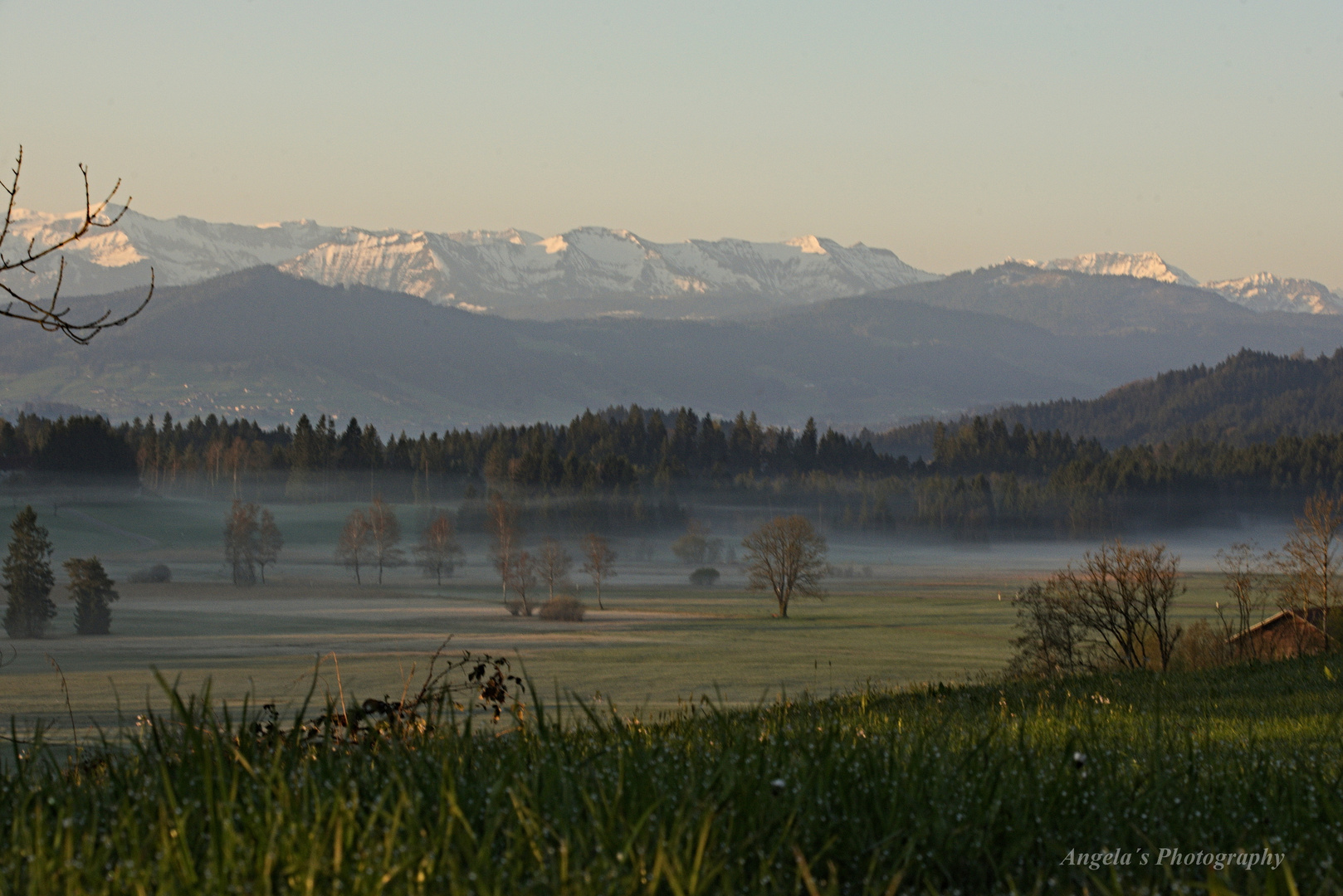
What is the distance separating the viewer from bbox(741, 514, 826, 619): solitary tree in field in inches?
6929

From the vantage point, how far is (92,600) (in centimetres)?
17725

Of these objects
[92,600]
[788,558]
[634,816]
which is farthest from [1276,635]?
[92,600]

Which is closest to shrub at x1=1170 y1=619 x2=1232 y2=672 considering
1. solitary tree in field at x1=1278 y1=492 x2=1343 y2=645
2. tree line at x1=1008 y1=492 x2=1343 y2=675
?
tree line at x1=1008 y1=492 x2=1343 y2=675

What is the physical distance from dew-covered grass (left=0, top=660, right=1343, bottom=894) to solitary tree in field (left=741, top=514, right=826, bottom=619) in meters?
170

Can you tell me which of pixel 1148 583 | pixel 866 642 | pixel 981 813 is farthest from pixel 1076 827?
pixel 866 642

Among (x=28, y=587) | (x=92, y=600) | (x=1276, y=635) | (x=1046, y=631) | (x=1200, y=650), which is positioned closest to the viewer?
(x=1276, y=635)

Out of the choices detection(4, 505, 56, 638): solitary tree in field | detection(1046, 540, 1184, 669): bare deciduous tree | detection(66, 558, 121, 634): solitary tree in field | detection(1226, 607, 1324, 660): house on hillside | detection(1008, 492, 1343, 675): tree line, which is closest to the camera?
detection(1226, 607, 1324, 660): house on hillside

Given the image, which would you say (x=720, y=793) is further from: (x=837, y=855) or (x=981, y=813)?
(x=981, y=813)

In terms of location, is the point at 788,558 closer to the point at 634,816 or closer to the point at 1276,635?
the point at 1276,635

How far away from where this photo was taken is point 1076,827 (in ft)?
16.3

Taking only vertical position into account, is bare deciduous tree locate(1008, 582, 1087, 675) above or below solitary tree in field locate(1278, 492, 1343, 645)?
below

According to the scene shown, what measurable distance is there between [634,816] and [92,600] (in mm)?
191317

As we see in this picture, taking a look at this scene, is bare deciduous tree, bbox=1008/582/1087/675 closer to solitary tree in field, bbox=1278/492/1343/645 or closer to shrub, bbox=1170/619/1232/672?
shrub, bbox=1170/619/1232/672

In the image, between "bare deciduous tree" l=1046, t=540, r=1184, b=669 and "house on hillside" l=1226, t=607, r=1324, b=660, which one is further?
"bare deciduous tree" l=1046, t=540, r=1184, b=669
